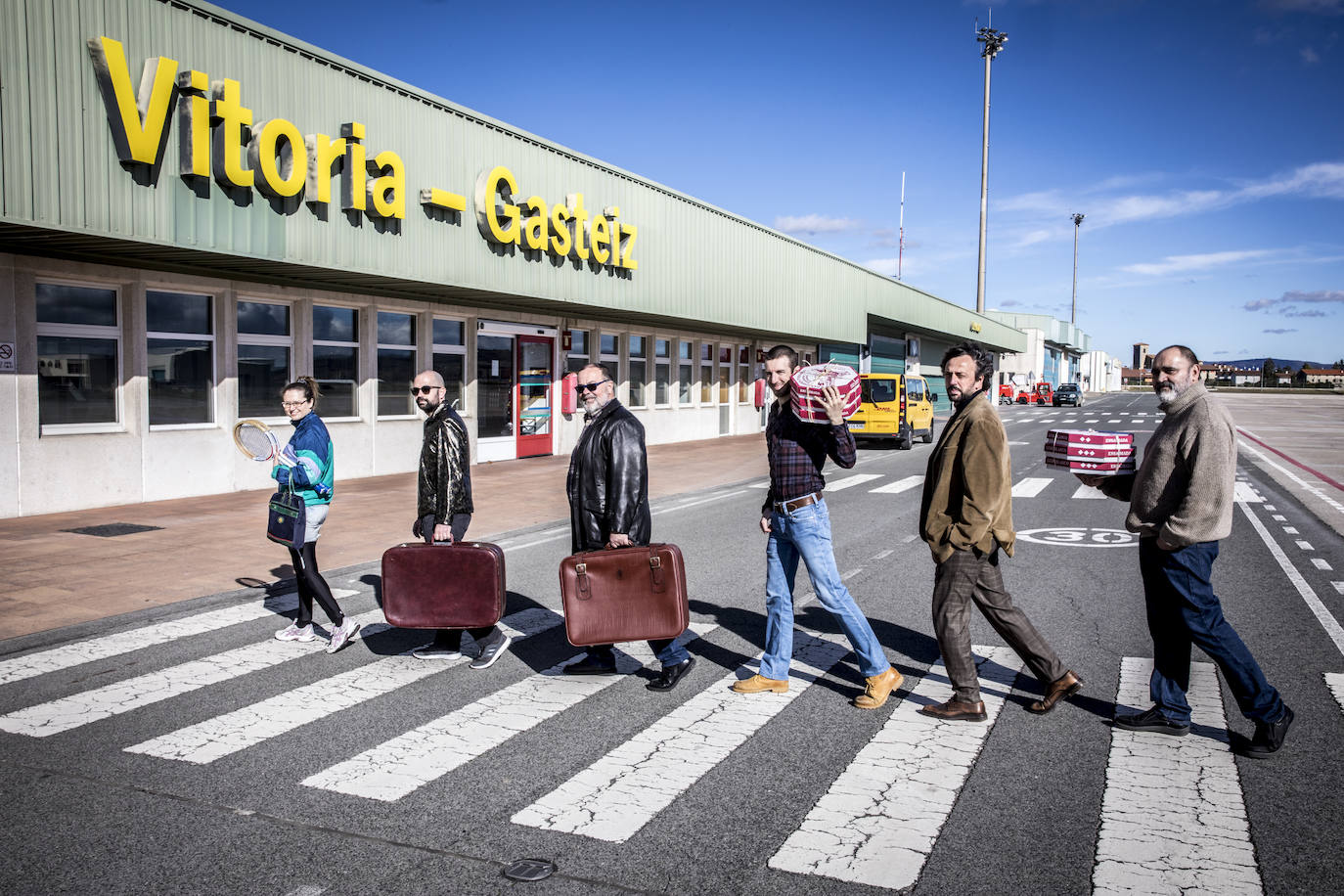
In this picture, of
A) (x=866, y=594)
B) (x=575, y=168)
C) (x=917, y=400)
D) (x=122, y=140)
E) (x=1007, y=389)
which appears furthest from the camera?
(x=1007, y=389)

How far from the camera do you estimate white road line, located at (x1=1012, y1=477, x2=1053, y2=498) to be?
16.1 m

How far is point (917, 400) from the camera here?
1100 inches

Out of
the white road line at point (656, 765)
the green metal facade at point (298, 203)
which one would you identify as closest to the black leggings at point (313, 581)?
the white road line at point (656, 765)

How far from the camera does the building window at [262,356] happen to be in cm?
1473

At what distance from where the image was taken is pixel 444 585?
6.16 meters

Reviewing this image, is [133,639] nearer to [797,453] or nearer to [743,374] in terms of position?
[797,453]

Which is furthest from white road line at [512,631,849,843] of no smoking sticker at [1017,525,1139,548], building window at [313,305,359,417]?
building window at [313,305,359,417]

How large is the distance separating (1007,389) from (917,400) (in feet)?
151

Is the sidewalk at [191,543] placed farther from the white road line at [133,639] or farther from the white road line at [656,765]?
the white road line at [656,765]

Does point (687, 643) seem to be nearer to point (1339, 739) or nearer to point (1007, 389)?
point (1339, 739)

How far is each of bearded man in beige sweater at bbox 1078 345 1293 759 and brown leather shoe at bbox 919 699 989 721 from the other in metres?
0.74

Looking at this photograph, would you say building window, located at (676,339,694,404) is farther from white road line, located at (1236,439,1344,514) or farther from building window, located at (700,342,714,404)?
white road line, located at (1236,439,1344,514)

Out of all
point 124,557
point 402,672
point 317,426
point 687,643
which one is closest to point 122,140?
point 124,557

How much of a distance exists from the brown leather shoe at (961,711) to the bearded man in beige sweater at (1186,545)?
74 cm
